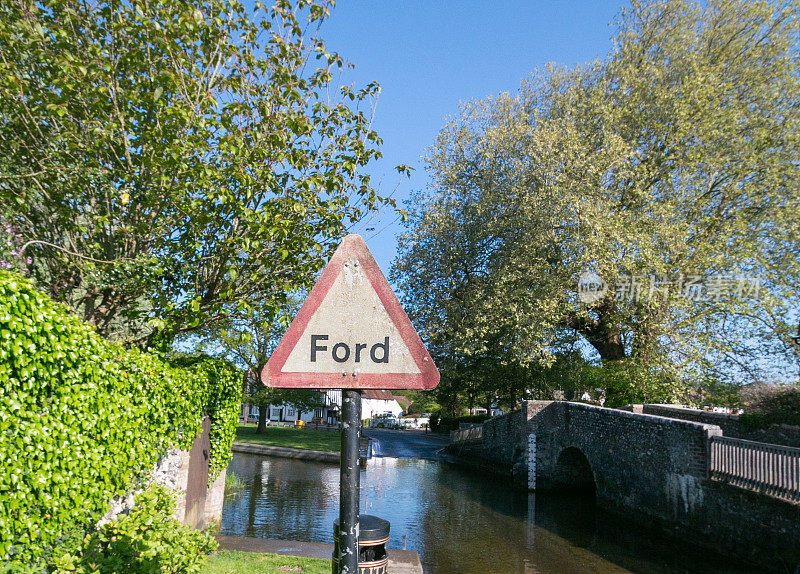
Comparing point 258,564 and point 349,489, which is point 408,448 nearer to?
point 258,564

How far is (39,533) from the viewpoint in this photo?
5.13 meters

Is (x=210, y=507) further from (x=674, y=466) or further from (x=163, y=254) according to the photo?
(x=674, y=466)

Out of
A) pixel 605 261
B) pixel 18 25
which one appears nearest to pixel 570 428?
pixel 605 261

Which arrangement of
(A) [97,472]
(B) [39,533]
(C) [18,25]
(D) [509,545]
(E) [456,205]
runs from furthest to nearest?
(E) [456,205], (D) [509,545], (C) [18,25], (A) [97,472], (B) [39,533]

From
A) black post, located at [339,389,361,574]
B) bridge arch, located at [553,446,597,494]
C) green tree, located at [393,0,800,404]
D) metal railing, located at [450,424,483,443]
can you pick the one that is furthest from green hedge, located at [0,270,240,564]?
metal railing, located at [450,424,483,443]

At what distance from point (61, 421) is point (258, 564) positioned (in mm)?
4145

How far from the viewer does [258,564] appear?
8055 mm

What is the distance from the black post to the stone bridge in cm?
1099

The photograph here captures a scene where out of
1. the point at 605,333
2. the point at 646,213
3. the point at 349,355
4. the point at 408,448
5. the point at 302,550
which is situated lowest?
the point at 408,448

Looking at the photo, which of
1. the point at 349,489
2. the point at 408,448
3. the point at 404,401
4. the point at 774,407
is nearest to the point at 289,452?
the point at 408,448

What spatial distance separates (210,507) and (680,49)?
74.5 feet

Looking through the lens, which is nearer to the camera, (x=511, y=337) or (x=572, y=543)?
(x=572, y=543)

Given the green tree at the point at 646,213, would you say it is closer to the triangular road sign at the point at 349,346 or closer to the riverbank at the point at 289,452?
the riverbank at the point at 289,452

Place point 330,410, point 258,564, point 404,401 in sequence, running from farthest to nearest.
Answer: point 404,401
point 330,410
point 258,564
